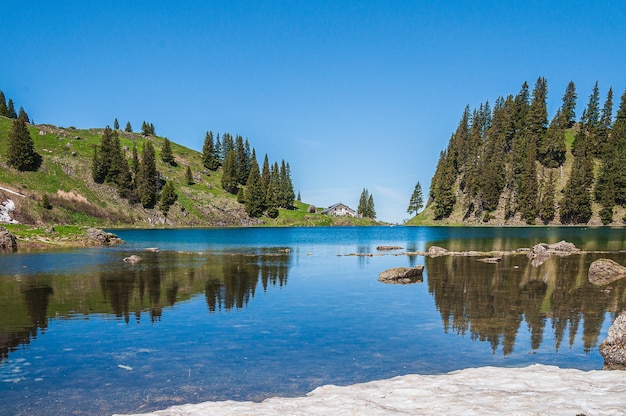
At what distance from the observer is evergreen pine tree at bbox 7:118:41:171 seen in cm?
12525

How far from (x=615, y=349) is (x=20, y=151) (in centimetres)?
15146

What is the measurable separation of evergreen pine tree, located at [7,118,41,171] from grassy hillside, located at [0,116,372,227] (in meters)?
2.41

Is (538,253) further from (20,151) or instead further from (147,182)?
(20,151)

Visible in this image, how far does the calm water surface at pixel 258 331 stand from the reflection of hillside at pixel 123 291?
134mm

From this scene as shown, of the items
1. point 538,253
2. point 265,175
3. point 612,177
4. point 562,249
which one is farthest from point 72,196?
point 612,177

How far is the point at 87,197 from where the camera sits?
131m

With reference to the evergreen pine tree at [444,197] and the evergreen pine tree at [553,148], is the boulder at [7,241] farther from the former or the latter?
the evergreen pine tree at [553,148]

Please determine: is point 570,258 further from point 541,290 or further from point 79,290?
point 79,290

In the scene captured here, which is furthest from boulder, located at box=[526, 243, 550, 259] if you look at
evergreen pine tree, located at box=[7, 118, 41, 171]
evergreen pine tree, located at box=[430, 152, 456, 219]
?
evergreen pine tree, located at box=[7, 118, 41, 171]

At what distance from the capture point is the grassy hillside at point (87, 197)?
11394cm

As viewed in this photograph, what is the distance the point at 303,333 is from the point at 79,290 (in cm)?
1950

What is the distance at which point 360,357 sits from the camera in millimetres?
15906

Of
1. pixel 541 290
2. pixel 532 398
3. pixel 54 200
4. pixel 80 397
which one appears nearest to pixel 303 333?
pixel 80 397

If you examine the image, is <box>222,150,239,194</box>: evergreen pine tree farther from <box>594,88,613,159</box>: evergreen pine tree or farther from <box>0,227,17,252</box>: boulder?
<box>594,88,613,159</box>: evergreen pine tree
